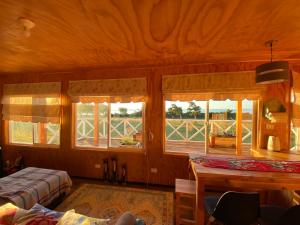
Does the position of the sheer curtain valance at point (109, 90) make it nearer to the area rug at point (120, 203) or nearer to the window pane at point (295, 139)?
the area rug at point (120, 203)

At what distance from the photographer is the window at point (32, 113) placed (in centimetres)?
356

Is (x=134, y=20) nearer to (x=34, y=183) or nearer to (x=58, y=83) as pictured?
(x=34, y=183)

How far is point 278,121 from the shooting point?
2699 mm

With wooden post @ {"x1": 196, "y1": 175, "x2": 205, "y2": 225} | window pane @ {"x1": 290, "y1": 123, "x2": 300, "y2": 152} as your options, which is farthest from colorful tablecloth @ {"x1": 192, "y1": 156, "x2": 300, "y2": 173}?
window pane @ {"x1": 290, "y1": 123, "x2": 300, "y2": 152}

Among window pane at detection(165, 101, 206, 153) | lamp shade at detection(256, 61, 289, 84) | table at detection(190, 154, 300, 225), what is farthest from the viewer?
window pane at detection(165, 101, 206, 153)

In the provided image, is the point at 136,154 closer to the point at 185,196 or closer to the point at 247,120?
the point at 185,196

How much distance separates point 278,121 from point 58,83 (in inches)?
166

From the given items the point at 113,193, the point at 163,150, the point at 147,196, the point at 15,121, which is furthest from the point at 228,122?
the point at 15,121

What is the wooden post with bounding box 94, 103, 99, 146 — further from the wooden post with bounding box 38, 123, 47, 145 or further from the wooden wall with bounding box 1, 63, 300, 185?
the wooden post with bounding box 38, 123, 47, 145

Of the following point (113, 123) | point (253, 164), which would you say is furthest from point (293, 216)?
point (113, 123)

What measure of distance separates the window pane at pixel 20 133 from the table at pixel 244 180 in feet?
13.0

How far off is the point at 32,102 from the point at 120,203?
2950 mm

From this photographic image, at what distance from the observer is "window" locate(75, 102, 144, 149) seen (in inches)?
134

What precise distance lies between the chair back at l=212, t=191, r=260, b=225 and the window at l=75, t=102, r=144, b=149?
199cm
